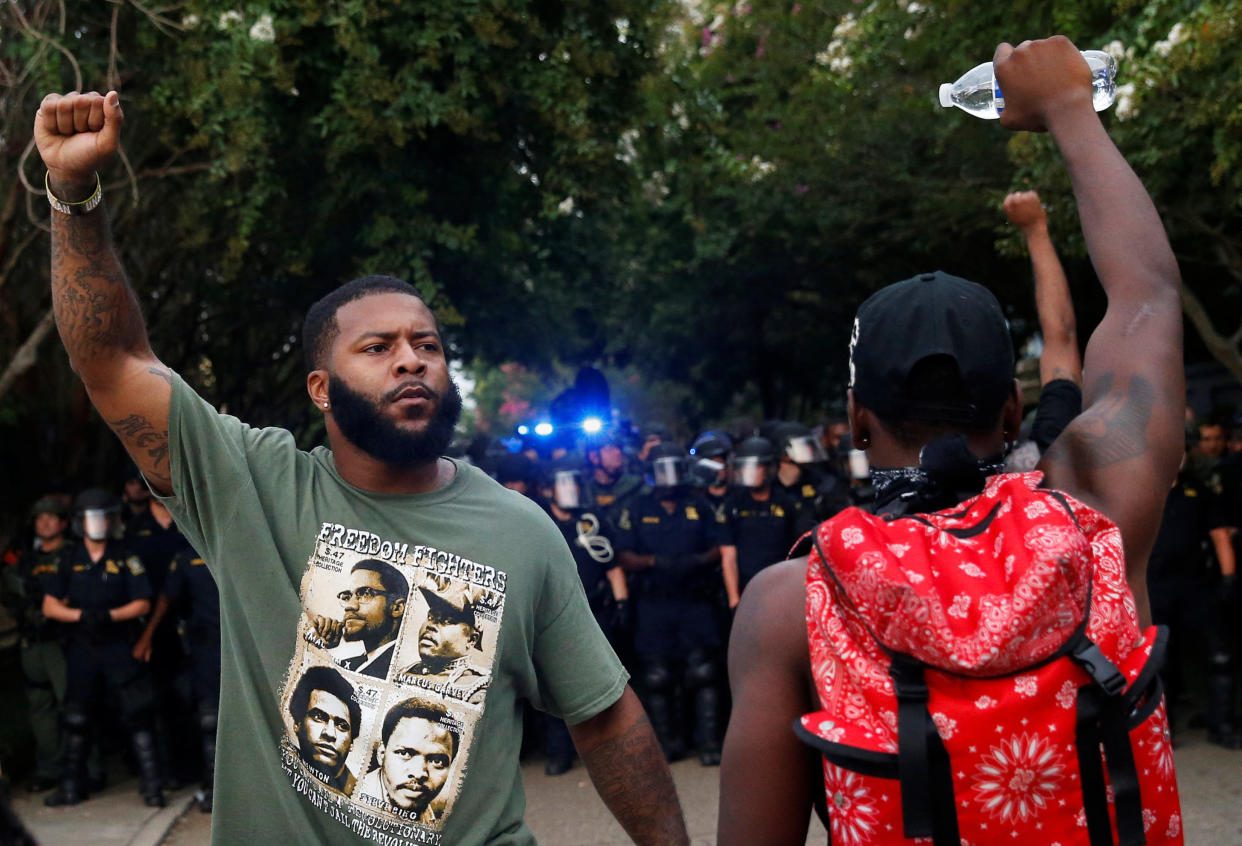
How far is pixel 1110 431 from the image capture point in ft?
6.32

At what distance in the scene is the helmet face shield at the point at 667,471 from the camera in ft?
31.0

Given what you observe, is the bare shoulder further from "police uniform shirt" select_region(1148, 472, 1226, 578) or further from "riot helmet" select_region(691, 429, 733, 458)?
"riot helmet" select_region(691, 429, 733, 458)

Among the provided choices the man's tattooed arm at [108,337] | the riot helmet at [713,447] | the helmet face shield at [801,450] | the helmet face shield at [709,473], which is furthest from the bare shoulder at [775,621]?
the riot helmet at [713,447]

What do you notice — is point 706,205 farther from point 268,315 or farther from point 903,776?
point 903,776

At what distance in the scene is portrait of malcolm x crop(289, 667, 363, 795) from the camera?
2676 millimetres

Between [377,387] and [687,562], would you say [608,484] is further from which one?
[377,387]

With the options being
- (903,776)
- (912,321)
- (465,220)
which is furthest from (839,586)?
(465,220)

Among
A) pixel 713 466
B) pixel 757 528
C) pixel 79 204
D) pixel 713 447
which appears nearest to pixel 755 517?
pixel 757 528

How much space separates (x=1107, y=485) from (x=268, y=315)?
589 inches

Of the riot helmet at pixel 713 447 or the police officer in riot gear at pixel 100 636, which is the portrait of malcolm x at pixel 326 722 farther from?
the riot helmet at pixel 713 447

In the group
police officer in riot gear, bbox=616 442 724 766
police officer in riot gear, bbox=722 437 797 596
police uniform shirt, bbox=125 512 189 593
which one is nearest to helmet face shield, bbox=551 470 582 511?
police officer in riot gear, bbox=616 442 724 766

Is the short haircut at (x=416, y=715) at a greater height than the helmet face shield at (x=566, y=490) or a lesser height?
greater

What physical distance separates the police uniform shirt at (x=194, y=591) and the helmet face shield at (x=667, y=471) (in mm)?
3200

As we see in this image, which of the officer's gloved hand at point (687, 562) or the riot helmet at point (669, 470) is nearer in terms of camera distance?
the officer's gloved hand at point (687, 562)
